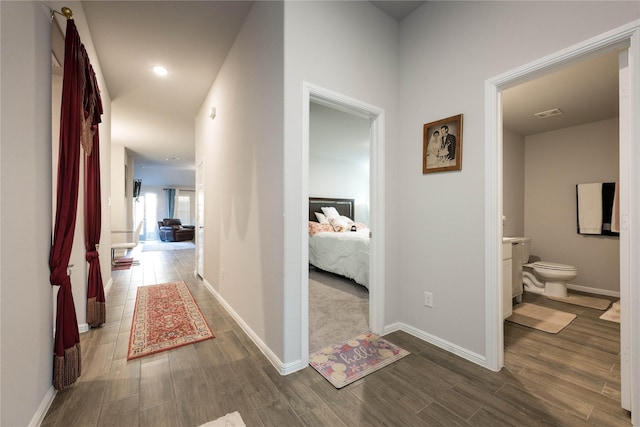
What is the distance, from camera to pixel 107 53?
291cm

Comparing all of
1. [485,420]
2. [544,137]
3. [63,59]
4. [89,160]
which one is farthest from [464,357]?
[544,137]

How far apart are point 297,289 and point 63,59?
227cm

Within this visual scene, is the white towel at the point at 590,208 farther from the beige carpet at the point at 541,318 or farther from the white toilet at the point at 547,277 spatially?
the beige carpet at the point at 541,318

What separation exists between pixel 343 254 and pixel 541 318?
8.01 ft

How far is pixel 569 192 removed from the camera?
13.3 ft

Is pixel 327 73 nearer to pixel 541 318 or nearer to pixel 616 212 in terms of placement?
pixel 541 318

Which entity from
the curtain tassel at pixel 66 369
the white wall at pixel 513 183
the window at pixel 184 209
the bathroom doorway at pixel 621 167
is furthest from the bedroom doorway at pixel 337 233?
the window at pixel 184 209

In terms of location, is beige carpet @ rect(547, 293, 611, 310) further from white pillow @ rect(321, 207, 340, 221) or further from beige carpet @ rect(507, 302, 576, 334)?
white pillow @ rect(321, 207, 340, 221)

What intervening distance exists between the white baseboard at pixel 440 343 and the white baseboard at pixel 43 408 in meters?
2.23

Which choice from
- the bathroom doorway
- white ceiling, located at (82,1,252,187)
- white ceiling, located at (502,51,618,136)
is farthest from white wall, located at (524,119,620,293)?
white ceiling, located at (82,1,252,187)

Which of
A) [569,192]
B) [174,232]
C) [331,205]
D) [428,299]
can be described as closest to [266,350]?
[428,299]

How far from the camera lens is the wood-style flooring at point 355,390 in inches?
54.4

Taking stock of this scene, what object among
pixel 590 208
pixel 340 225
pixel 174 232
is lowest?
pixel 174 232

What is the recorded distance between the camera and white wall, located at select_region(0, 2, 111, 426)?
1112 millimetres
